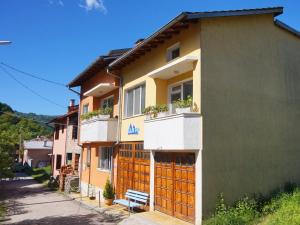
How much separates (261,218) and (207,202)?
6.46 ft

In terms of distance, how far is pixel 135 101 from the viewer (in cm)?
1605

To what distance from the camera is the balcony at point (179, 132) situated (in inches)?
422

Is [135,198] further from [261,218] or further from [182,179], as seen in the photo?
[261,218]

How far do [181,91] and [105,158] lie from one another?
8484mm

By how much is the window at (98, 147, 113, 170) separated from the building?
226cm

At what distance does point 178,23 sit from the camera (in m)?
11.7

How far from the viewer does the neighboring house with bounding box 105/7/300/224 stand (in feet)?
35.8

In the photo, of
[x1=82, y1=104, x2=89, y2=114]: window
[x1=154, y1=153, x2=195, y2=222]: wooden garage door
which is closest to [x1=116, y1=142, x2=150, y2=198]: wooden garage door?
[x1=154, y1=153, x2=195, y2=222]: wooden garage door

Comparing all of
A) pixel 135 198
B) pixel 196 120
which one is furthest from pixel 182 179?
pixel 135 198

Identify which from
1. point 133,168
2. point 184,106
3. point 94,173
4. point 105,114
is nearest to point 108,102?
point 105,114

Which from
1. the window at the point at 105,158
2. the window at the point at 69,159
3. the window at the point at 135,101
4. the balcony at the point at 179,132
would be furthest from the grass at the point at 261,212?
the window at the point at 69,159

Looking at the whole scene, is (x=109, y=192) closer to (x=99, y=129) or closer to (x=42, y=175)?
(x=99, y=129)

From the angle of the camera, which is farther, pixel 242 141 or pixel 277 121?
pixel 277 121

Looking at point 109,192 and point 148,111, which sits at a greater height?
point 148,111
